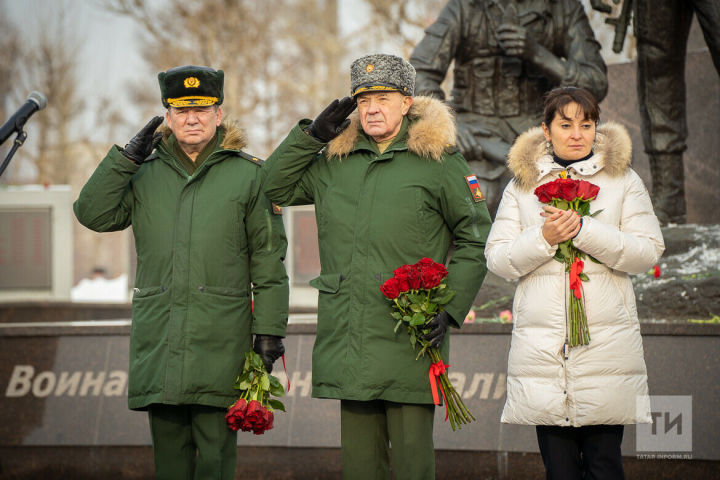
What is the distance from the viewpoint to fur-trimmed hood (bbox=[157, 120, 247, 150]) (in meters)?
4.44

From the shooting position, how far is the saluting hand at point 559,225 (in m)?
3.91

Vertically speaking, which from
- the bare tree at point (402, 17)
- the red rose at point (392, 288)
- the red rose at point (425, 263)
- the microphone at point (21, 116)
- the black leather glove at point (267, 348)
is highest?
the bare tree at point (402, 17)

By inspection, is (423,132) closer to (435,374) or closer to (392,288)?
(392,288)

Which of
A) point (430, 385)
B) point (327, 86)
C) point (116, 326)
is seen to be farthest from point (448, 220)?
point (327, 86)

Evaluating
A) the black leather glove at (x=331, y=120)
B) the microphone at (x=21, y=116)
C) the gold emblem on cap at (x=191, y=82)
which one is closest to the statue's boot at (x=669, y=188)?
the black leather glove at (x=331, y=120)

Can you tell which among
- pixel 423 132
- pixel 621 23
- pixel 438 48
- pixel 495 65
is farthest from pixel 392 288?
pixel 621 23

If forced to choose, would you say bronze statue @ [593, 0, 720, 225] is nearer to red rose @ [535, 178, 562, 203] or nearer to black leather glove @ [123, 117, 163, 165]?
red rose @ [535, 178, 562, 203]

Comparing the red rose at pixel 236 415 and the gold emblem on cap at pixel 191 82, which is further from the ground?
the gold emblem on cap at pixel 191 82

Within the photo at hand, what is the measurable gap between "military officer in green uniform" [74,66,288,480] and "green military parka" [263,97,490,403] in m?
0.25

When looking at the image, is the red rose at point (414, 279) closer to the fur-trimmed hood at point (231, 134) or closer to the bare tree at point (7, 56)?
the fur-trimmed hood at point (231, 134)

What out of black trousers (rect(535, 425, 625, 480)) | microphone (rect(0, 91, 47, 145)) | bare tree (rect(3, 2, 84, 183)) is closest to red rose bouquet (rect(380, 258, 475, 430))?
black trousers (rect(535, 425, 625, 480))

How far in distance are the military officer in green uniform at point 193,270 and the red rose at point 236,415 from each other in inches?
4.3

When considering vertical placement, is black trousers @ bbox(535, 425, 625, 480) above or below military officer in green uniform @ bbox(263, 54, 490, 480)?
below

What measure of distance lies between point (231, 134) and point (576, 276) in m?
1.62
